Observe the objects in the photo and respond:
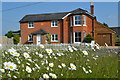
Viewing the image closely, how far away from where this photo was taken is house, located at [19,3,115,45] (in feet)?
84.7

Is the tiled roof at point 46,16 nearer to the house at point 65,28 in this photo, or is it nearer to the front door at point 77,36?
the house at point 65,28

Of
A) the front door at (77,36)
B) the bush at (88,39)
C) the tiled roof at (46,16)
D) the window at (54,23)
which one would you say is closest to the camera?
the bush at (88,39)

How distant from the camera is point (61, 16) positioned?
91.0 ft

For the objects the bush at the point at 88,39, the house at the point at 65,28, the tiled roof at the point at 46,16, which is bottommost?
the bush at the point at 88,39

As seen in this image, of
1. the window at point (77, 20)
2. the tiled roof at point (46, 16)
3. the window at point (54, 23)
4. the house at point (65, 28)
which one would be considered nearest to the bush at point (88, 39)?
the house at point (65, 28)

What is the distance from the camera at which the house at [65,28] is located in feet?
84.7

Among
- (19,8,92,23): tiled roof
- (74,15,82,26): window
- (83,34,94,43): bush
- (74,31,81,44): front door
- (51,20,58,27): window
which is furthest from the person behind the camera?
(51,20,58,27): window

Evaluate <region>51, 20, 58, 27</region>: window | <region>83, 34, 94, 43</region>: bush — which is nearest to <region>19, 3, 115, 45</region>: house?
<region>51, 20, 58, 27</region>: window

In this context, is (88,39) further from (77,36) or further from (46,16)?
(46,16)

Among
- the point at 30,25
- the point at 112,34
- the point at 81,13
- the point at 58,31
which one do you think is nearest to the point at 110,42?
the point at 112,34

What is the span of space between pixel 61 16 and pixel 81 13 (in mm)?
3493

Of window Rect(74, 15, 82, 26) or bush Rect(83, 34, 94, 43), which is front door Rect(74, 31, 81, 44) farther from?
bush Rect(83, 34, 94, 43)

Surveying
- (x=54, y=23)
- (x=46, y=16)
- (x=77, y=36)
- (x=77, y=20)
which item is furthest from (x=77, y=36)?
(x=46, y=16)

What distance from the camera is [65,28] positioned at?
26.9 metres
